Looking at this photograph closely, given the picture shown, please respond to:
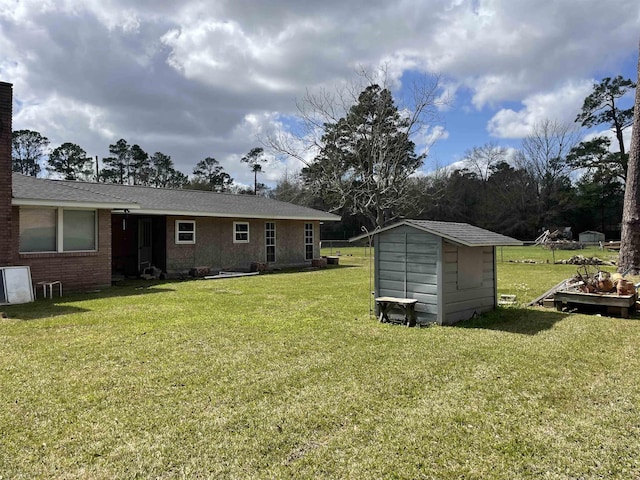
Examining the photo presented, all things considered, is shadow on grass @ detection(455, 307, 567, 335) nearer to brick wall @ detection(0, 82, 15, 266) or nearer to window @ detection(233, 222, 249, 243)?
brick wall @ detection(0, 82, 15, 266)

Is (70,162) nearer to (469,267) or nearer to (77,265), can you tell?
(77,265)

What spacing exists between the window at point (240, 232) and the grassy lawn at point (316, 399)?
9307 mm

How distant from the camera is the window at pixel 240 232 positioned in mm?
16422

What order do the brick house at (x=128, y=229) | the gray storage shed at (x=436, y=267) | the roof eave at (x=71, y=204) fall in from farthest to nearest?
the brick house at (x=128, y=229), the roof eave at (x=71, y=204), the gray storage shed at (x=436, y=267)

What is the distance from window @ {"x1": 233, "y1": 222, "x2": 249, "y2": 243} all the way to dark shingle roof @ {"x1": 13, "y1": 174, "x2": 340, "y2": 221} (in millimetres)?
610

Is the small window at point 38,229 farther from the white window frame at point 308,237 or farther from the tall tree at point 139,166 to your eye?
the tall tree at point 139,166

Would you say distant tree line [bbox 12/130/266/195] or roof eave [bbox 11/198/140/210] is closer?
roof eave [bbox 11/198/140/210]

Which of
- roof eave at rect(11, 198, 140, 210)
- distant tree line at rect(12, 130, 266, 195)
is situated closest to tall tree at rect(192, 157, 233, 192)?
distant tree line at rect(12, 130, 266, 195)

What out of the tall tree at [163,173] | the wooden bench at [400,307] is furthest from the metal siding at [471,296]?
the tall tree at [163,173]

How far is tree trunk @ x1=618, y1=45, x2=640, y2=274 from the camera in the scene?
39.7 ft

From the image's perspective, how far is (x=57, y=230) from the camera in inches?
415

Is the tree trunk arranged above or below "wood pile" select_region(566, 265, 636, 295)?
A: above

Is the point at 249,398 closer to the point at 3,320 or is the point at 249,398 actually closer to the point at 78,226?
the point at 3,320

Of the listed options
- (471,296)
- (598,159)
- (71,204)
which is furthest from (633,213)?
(598,159)
